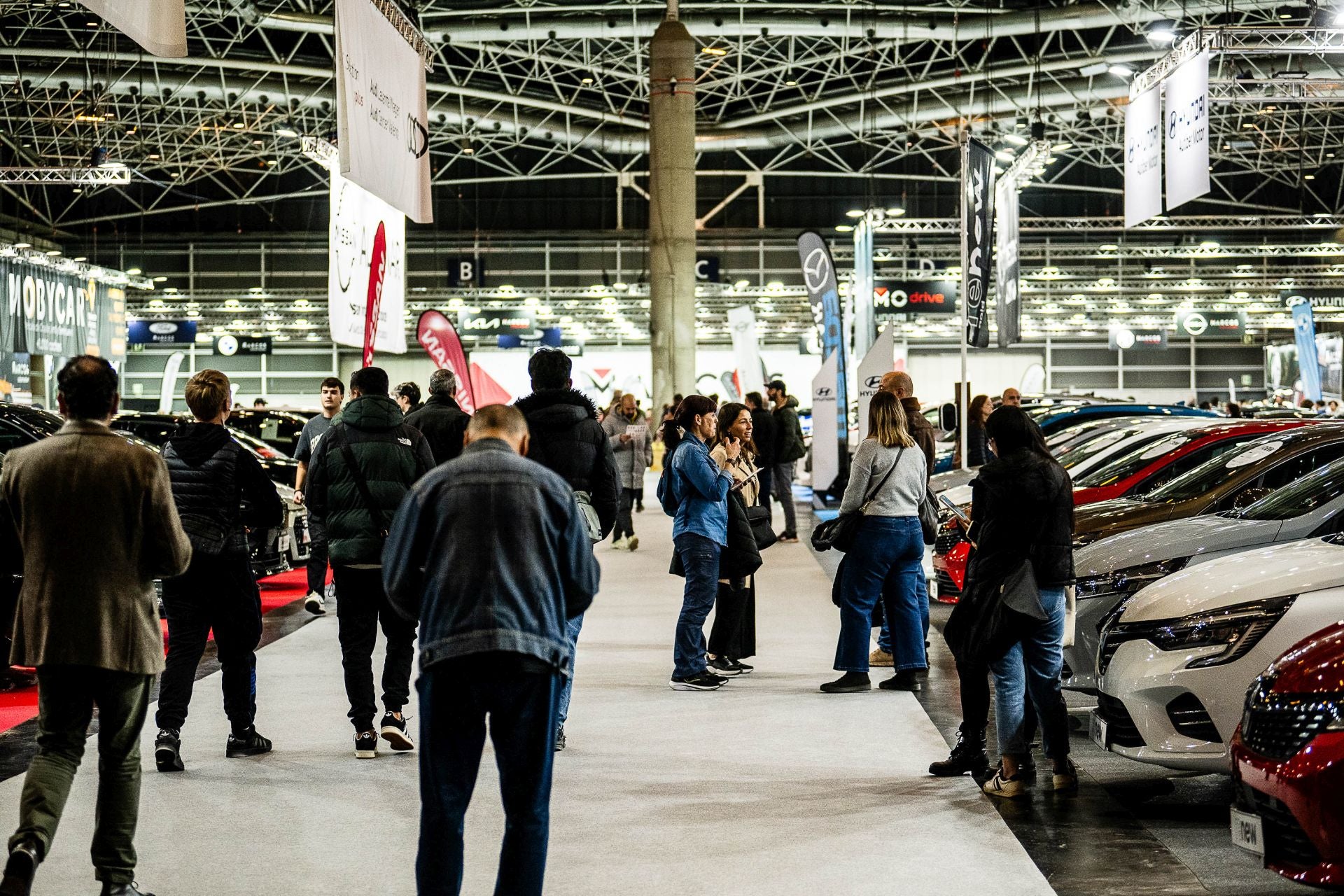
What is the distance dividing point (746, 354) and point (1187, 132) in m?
10.8

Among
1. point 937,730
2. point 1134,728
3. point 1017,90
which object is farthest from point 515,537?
point 1017,90

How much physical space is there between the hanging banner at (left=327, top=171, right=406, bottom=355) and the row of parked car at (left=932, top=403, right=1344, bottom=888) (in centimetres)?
469

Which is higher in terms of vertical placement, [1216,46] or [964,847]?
[1216,46]

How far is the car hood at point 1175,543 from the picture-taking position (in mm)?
7125

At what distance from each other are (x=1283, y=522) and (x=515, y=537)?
505cm

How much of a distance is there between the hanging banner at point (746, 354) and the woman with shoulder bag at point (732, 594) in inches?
629

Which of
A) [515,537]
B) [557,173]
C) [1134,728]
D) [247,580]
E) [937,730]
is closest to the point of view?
[515,537]

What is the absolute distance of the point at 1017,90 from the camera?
32750 millimetres

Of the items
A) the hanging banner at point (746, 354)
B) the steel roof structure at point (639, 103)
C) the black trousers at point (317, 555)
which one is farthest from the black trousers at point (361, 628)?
the hanging banner at point (746, 354)

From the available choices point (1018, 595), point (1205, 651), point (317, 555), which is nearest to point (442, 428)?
point (317, 555)

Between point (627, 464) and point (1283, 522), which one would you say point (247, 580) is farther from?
point (627, 464)

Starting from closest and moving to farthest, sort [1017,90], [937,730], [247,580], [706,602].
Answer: [247,580]
[937,730]
[706,602]
[1017,90]

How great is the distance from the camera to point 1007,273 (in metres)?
15.6

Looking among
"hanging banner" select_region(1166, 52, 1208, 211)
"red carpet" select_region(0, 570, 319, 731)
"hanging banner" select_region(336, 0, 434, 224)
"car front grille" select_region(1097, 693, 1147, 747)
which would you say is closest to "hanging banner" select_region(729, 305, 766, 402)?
"hanging banner" select_region(1166, 52, 1208, 211)
